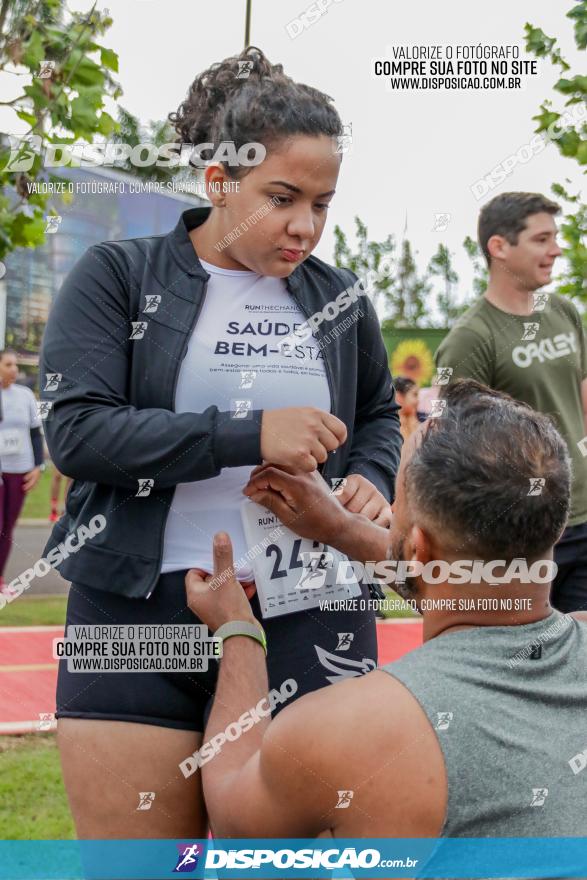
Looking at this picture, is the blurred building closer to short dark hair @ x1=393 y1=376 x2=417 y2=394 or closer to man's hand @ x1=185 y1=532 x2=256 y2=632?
short dark hair @ x1=393 y1=376 x2=417 y2=394

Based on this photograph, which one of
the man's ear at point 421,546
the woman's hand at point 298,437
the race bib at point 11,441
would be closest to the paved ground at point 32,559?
the race bib at point 11,441

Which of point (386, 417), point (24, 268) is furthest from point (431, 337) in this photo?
point (386, 417)

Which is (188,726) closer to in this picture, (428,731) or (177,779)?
(177,779)

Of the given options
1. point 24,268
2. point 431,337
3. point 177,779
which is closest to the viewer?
point 177,779

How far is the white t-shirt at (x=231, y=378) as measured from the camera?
1.99 meters

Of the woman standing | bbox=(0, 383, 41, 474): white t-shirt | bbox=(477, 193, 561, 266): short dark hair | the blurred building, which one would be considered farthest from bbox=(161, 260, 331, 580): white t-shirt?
the blurred building

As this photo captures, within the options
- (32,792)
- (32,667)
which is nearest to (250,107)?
(32,792)

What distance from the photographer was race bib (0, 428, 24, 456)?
25.3ft

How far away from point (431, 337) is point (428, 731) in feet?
30.9

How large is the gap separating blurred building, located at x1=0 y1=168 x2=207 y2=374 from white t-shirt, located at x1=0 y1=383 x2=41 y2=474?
290cm

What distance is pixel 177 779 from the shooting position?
190 cm

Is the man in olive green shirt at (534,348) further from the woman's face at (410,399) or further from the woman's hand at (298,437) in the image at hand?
the woman's face at (410,399)

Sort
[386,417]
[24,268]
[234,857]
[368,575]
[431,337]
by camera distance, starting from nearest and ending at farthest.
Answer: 1. [234,857]
2. [368,575]
3. [386,417]
4. [431,337]
5. [24,268]

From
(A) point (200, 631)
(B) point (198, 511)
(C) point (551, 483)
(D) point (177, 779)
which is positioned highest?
(C) point (551, 483)
